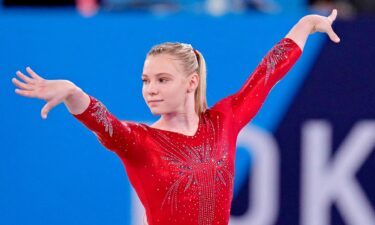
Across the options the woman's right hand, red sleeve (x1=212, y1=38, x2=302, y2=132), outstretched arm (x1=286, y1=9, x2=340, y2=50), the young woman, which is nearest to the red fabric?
the young woman

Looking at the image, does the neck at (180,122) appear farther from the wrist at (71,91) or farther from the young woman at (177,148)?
the wrist at (71,91)

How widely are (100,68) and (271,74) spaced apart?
1.33 metres

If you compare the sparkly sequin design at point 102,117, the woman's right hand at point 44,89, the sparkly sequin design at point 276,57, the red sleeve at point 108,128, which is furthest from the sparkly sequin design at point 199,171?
the woman's right hand at point 44,89

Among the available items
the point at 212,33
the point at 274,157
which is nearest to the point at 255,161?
the point at 274,157

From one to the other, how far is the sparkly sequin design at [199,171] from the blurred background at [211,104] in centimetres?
132

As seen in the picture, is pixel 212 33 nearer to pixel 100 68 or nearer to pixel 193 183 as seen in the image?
pixel 100 68

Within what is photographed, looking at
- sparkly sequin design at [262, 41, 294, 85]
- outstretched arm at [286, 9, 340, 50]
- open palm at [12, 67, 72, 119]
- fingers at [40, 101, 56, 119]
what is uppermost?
outstretched arm at [286, 9, 340, 50]

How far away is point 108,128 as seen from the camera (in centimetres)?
275

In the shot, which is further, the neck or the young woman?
the neck

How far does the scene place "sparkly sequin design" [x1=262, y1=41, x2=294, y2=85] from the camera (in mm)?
3236

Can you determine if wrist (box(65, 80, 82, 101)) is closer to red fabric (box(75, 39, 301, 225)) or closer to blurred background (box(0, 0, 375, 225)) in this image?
red fabric (box(75, 39, 301, 225))

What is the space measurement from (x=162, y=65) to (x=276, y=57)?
0.53 meters

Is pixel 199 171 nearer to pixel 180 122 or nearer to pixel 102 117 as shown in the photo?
pixel 180 122

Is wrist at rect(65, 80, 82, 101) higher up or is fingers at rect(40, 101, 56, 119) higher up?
wrist at rect(65, 80, 82, 101)
